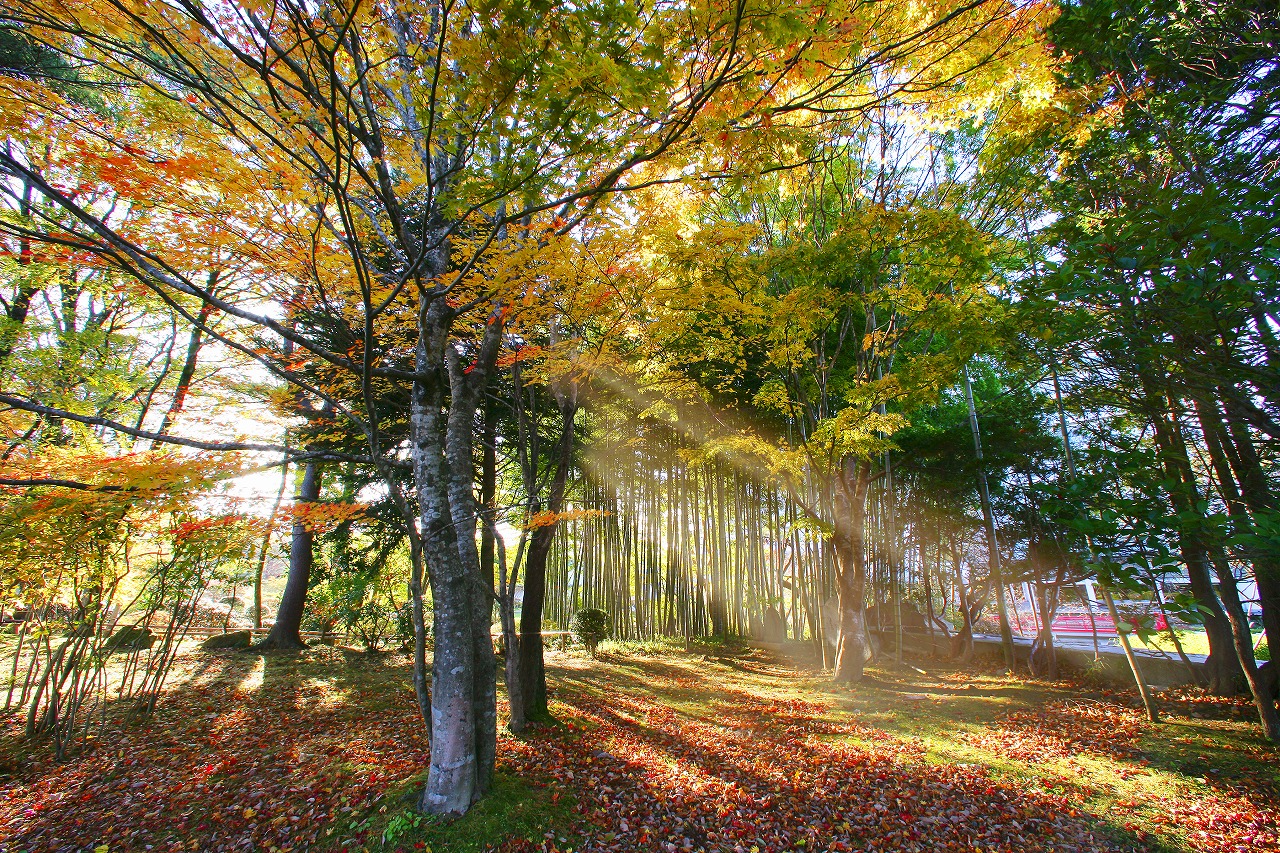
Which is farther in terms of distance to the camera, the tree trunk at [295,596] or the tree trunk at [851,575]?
the tree trunk at [295,596]

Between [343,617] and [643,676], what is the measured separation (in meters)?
5.95

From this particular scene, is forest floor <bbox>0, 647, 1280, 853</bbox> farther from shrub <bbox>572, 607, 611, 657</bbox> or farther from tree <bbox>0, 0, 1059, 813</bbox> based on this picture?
shrub <bbox>572, 607, 611, 657</bbox>

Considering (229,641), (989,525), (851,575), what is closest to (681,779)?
(851,575)

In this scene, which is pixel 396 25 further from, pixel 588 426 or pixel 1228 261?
pixel 588 426

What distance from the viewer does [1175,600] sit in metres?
1.82

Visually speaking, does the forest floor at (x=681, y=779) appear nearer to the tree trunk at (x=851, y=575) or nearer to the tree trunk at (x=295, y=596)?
the tree trunk at (x=851, y=575)

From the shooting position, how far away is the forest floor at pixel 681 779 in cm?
324

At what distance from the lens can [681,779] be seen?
418cm

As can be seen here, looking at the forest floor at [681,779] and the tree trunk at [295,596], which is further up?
the tree trunk at [295,596]

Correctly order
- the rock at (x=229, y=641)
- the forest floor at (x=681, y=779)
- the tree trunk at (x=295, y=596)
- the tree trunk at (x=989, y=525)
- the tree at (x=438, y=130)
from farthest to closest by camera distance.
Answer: the tree trunk at (x=295, y=596)
the rock at (x=229, y=641)
the tree trunk at (x=989, y=525)
the forest floor at (x=681, y=779)
the tree at (x=438, y=130)

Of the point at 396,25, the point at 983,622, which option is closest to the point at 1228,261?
the point at 396,25

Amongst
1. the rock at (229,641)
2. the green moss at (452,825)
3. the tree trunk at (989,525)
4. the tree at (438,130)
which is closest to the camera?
the tree at (438,130)

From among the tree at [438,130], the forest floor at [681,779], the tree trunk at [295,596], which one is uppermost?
the tree at [438,130]

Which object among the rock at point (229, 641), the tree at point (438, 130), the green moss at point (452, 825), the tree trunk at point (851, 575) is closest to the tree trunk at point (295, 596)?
the rock at point (229, 641)
